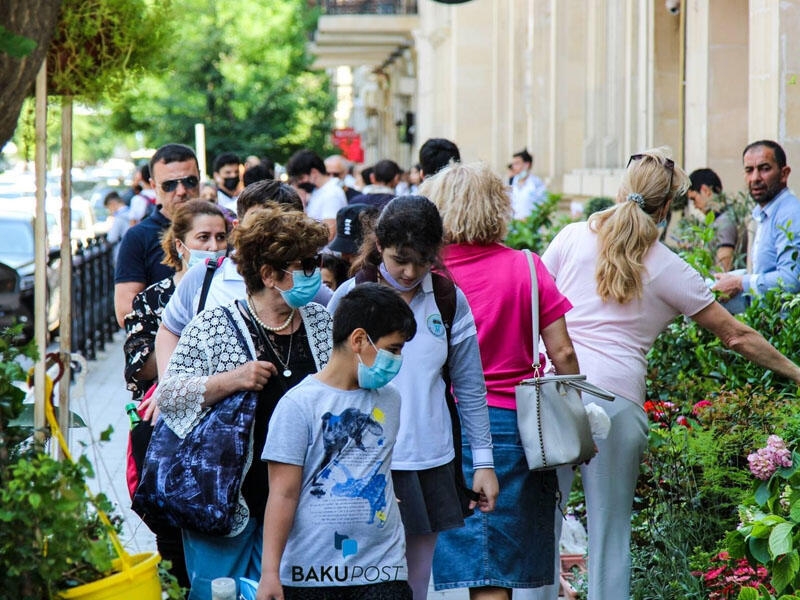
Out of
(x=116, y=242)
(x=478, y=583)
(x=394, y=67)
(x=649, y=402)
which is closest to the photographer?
(x=478, y=583)

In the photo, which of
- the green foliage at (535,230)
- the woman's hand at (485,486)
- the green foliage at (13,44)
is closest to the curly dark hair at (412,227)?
the woman's hand at (485,486)

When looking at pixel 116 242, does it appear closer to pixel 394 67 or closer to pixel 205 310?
pixel 205 310

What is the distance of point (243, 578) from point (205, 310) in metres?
0.85

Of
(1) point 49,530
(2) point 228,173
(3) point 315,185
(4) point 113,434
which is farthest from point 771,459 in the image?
(2) point 228,173

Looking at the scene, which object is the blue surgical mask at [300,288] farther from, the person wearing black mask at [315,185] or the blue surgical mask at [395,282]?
the person wearing black mask at [315,185]

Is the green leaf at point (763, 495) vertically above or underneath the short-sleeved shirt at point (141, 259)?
underneath

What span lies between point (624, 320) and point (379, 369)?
1.67 metres

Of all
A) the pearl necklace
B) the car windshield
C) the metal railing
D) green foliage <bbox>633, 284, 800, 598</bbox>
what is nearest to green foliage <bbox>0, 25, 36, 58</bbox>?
the pearl necklace

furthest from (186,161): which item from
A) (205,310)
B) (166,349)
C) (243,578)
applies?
(243,578)

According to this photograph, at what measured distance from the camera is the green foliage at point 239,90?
30.2 meters

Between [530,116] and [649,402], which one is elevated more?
[530,116]

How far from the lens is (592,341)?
5.34 meters

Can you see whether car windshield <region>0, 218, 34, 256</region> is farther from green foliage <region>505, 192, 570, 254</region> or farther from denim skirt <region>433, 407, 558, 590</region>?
denim skirt <region>433, 407, 558, 590</region>

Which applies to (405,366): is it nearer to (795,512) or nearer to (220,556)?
(220,556)
